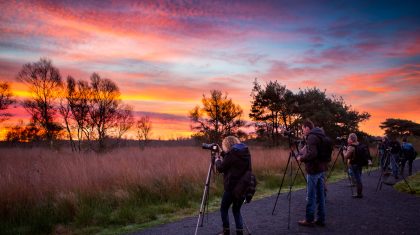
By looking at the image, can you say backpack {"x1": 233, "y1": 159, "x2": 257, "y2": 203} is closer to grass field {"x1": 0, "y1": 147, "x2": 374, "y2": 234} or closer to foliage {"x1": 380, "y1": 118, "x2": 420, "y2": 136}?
grass field {"x1": 0, "y1": 147, "x2": 374, "y2": 234}

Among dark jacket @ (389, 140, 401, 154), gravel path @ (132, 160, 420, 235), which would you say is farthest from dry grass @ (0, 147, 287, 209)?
dark jacket @ (389, 140, 401, 154)

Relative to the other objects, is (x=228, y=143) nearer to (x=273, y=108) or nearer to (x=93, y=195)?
(x=93, y=195)

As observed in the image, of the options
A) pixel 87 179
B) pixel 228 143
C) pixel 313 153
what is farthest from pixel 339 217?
pixel 87 179

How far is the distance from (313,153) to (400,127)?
248 feet

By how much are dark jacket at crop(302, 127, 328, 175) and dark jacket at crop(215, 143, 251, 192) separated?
1.95 metres

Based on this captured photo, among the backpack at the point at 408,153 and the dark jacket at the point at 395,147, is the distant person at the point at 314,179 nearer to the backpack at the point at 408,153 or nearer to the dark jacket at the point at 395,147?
the dark jacket at the point at 395,147

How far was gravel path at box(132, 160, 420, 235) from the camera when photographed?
705cm

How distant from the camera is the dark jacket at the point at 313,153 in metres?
7.12

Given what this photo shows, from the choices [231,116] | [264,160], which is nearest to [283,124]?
[231,116]

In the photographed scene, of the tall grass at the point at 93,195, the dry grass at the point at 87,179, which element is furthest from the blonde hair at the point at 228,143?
the dry grass at the point at 87,179

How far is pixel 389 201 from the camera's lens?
409 inches

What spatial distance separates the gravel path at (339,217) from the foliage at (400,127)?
6705 centimetres

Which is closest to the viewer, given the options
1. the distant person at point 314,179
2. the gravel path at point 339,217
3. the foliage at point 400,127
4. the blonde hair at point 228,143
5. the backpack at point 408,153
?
the blonde hair at point 228,143

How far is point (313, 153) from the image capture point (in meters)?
7.09
